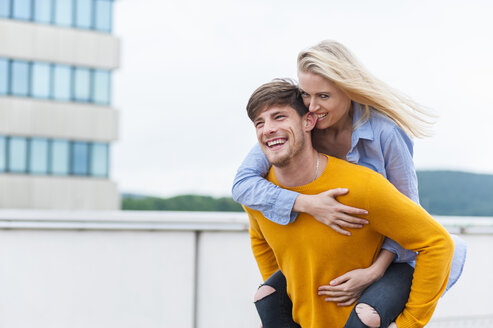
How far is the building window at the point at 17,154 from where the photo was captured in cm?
3112

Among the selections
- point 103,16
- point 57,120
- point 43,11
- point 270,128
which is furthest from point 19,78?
point 270,128

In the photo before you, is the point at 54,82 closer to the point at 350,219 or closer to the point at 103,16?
the point at 103,16

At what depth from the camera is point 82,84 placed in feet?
108

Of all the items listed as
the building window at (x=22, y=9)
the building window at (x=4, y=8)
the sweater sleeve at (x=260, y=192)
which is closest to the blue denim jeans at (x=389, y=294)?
the sweater sleeve at (x=260, y=192)

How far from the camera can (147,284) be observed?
13.8 feet

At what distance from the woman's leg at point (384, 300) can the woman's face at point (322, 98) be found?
580 millimetres

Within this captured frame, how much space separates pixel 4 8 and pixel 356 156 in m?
31.9

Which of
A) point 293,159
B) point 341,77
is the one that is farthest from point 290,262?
point 341,77

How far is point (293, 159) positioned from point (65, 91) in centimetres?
3177

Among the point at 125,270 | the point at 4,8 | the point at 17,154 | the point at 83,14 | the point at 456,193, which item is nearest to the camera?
the point at 125,270

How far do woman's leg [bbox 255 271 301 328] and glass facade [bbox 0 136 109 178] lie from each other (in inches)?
1204

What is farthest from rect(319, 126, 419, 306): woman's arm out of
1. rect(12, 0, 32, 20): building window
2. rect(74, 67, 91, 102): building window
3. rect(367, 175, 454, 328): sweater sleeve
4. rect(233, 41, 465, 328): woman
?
rect(12, 0, 32, 20): building window

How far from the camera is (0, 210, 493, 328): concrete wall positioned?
Answer: 401 cm

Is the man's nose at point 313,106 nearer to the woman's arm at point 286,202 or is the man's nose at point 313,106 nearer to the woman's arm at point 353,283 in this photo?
the woman's arm at point 286,202
